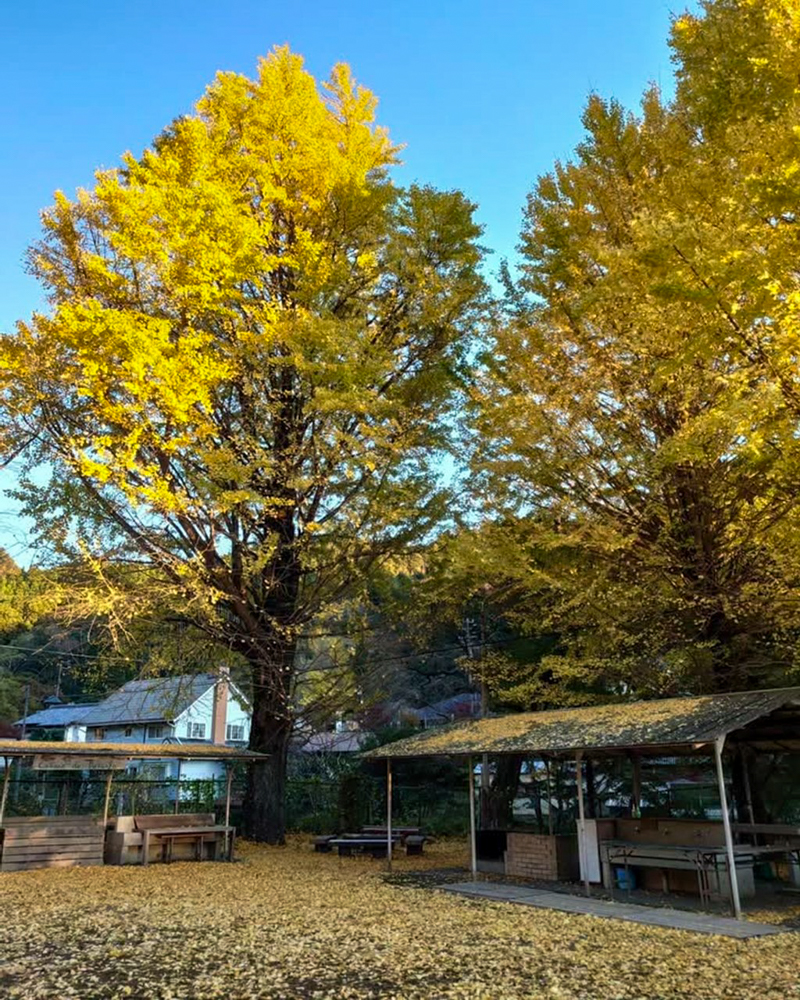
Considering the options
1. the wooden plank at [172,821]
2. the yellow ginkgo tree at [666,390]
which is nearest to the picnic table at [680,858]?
the yellow ginkgo tree at [666,390]

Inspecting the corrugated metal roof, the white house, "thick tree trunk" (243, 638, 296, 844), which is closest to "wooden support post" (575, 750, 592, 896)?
the corrugated metal roof

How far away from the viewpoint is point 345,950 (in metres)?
6.70

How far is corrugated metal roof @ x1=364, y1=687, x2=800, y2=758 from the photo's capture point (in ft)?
29.4

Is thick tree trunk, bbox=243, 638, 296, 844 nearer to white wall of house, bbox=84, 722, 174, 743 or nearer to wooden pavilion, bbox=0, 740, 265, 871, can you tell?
wooden pavilion, bbox=0, 740, 265, 871

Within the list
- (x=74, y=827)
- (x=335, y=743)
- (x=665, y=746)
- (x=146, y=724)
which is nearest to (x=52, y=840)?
(x=74, y=827)

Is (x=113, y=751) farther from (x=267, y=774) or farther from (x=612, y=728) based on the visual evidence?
(x=612, y=728)

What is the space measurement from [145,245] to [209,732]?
106ft

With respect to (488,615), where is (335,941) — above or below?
below

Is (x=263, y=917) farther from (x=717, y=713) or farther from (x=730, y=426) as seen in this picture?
(x=730, y=426)

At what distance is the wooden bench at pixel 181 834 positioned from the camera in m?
13.8

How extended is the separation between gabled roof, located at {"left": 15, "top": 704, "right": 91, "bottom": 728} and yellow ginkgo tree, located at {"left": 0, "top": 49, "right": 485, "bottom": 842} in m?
24.6

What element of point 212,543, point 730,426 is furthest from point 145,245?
point 730,426

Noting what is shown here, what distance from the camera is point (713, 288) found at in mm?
7984

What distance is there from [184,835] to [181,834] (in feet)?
0.65
